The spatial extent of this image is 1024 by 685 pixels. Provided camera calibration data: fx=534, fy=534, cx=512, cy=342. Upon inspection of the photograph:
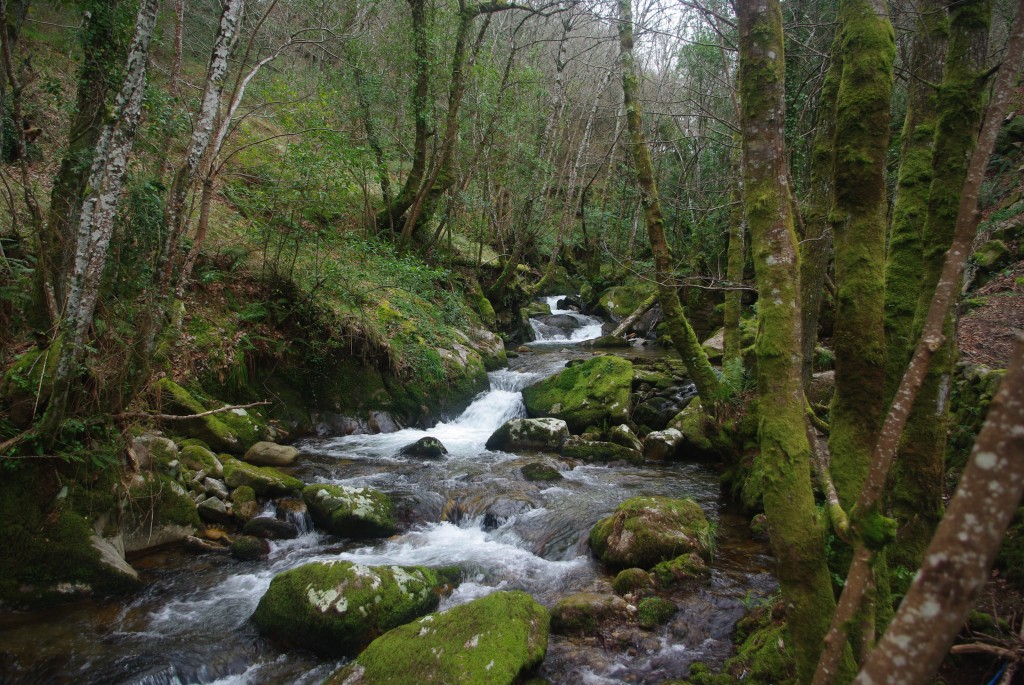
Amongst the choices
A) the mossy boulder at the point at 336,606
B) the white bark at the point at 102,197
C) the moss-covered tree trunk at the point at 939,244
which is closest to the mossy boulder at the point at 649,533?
the mossy boulder at the point at 336,606

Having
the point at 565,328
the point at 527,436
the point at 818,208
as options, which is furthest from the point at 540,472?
the point at 565,328

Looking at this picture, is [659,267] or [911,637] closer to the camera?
[911,637]

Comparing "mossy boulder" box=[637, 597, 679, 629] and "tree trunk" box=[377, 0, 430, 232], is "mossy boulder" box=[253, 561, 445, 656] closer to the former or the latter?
"mossy boulder" box=[637, 597, 679, 629]

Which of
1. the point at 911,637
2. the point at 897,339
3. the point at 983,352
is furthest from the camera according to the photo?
the point at 983,352

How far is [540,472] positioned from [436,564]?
3015mm

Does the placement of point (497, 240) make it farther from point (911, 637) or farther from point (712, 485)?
point (911, 637)

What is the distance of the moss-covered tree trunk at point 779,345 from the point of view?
264 centimetres

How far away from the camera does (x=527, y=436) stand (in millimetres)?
10836

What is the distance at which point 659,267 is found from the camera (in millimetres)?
7684

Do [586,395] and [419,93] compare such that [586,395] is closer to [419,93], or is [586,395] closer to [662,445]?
[662,445]

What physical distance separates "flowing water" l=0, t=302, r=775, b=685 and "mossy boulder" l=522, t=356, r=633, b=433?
5.19 ft

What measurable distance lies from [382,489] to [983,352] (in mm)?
8805

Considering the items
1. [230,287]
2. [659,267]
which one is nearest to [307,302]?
[230,287]

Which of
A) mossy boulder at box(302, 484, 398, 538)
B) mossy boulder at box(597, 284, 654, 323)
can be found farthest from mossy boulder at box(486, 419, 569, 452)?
mossy boulder at box(597, 284, 654, 323)
